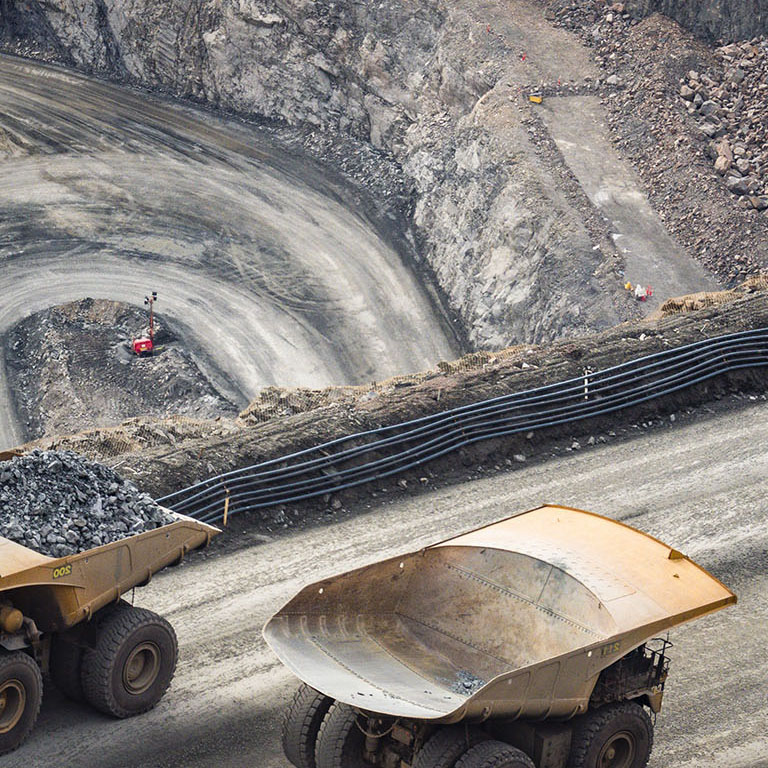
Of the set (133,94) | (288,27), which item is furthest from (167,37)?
(288,27)

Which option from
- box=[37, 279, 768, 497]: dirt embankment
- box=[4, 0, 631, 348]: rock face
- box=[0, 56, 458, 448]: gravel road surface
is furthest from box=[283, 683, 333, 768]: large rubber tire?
box=[4, 0, 631, 348]: rock face

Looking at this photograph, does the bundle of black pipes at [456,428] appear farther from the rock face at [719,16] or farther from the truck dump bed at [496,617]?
the rock face at [719,16]

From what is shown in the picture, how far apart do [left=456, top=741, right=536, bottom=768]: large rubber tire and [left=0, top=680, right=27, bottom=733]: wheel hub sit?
3.77 metres

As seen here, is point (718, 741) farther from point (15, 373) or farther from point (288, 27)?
Result: point (288, 27)

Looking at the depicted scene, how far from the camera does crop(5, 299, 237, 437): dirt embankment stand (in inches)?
1107

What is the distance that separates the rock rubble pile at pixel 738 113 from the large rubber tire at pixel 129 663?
24.9 metres

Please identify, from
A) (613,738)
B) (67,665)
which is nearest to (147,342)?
(67,665)

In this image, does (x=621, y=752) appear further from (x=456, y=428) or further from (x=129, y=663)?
(x=456, y=428)

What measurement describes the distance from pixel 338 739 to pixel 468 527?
574 centimetres

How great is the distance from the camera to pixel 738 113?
107ft

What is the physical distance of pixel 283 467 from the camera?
14.3 meters

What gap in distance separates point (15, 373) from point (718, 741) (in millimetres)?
24183

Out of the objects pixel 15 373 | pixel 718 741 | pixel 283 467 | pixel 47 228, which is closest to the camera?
pixel 718 741

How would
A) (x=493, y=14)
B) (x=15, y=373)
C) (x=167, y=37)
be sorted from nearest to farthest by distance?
(x=15, y=373) → (x=493, y=14) → (x=167, y=37)
